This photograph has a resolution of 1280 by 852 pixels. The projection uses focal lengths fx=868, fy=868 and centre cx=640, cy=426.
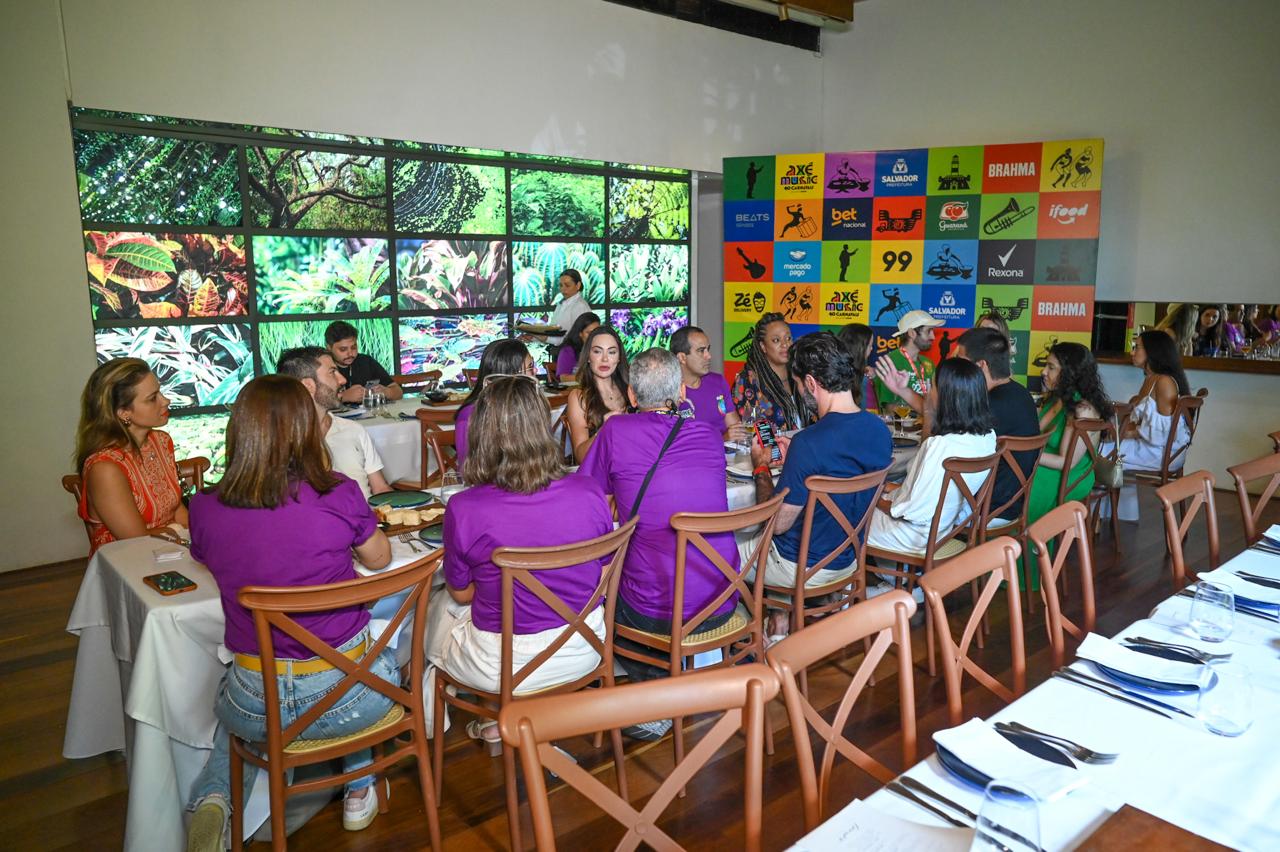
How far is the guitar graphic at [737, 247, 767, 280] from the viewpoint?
819 centimetres

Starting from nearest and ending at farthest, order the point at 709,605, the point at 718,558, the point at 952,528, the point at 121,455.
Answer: the point at 718,558 → the point at 709,605 → the point at 121,455 → the point at 952,528

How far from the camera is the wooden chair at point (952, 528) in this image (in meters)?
3.41

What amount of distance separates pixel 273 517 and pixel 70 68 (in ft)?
14.0

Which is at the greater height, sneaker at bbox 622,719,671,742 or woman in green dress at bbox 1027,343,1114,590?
woman in green dress at bbox 1027,343,1114,590

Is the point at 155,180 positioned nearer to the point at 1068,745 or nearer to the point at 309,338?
the point at 309,338

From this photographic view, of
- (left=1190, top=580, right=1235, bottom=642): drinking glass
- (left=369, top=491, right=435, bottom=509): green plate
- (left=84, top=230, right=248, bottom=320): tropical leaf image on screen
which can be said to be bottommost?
(left=369, top=491, right=435, bottom=509): green plate

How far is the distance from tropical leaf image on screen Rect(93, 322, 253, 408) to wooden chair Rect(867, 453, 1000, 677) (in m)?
4.73

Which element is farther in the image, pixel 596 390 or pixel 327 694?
pixel 596 390

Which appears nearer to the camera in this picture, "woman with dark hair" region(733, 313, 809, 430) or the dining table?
the dining table

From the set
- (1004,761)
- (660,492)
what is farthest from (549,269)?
(1004,761)

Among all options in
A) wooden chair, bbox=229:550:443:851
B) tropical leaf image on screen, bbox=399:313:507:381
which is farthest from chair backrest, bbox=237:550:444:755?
tropical leaf image on screen, bbox=399:313:507:381

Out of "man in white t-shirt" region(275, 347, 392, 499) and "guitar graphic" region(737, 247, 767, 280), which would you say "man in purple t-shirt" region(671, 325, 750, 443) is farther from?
"guitar graphic" region(737, 247, 767, 280)

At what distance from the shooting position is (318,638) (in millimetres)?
2197

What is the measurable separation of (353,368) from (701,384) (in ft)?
8.84
